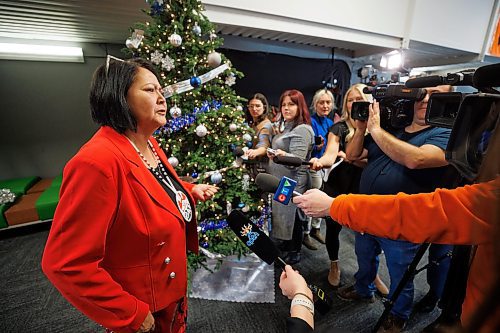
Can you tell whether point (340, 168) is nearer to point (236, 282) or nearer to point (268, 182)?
point (268, 182)

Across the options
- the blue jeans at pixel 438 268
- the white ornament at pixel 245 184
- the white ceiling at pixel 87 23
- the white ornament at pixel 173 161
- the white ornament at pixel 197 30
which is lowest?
the blue jeans at pixel 438 268

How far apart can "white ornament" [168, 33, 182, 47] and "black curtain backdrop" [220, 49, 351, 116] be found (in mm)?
1983

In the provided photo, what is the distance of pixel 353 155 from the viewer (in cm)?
157

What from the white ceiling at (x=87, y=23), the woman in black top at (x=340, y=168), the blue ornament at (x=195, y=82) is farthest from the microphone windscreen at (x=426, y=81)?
the white ceiling at (x=87, y=23)

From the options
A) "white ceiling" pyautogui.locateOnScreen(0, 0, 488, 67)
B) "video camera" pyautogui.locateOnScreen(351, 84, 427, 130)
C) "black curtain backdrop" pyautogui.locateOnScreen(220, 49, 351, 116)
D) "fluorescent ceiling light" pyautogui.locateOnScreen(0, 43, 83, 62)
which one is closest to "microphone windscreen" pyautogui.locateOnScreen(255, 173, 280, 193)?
"video camera" pyautogui.locateOnScreen(351, 84, 427, 130)

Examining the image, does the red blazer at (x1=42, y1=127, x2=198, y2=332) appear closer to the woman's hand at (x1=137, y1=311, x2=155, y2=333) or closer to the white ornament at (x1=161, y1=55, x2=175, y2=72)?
the woman's hand at (x1=137, y1=311, x2=155, y2=333)

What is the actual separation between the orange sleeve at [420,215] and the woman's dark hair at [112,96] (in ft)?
2.69

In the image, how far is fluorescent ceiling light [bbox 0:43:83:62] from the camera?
10.1ft

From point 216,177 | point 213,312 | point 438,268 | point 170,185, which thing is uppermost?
point 170,185

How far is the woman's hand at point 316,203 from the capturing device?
80 cm

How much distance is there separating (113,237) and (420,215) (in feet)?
3.03

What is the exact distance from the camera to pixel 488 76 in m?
0.55

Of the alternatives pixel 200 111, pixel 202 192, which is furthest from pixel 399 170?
pixel 200 111

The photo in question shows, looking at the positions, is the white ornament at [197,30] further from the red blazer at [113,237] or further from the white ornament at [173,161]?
the red blazer at [113,237]
